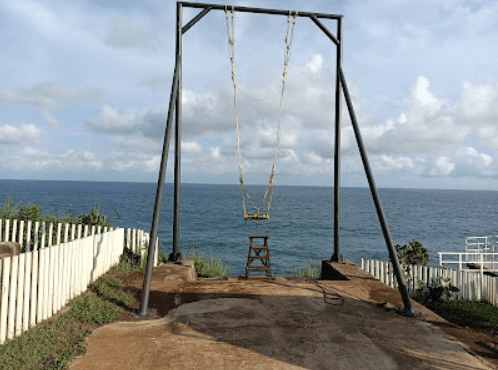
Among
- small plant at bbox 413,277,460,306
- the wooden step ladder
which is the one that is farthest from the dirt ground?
small plant at bbox 413,277,460,306

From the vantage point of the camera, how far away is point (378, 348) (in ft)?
15.1

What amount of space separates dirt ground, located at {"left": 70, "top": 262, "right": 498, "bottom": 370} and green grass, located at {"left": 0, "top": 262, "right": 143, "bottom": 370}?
0.75ft

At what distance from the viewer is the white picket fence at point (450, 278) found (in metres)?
11.7

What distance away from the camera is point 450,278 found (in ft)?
40.2

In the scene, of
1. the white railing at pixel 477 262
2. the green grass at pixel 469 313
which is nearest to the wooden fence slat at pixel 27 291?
the green grass at pixel 469 313

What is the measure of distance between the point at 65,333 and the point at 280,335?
3112 millimetres

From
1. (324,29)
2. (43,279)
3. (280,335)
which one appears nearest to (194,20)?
(324,29)

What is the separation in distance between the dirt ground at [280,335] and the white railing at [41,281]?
1262 millimetres

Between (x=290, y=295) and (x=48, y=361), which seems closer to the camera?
(x=48, y=361)

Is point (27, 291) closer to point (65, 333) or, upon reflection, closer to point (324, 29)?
point (65, 333)

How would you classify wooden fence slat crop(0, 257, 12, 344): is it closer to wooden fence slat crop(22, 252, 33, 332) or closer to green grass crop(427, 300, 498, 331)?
wooden fence slat crop(22, 252, 33, 332)

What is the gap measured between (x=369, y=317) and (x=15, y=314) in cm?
565

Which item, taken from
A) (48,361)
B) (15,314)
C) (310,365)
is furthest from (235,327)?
(15,314)

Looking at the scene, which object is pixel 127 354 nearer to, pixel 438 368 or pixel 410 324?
pixel 438 368
